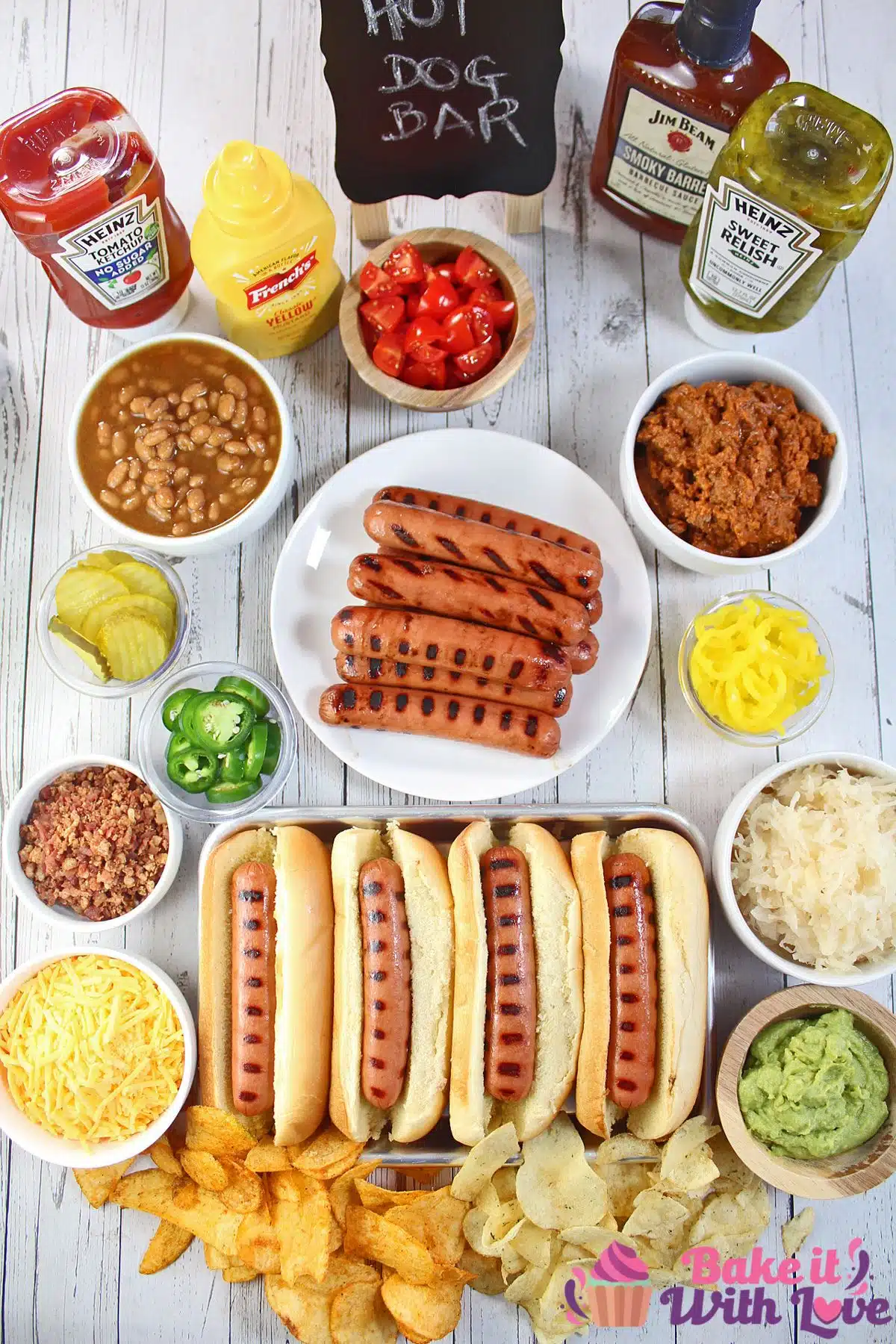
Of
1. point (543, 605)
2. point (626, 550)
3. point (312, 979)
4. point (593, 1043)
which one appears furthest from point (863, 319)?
point (312, 979)

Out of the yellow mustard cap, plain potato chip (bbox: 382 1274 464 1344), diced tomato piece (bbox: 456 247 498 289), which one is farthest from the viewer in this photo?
diced tomato piece (bbox: 456 247 498 289)

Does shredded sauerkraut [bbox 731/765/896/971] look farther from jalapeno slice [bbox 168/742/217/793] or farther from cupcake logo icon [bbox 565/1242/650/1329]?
jalapeno slice [bbox 168/742/217/793]

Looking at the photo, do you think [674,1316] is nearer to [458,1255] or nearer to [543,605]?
[458,1255]

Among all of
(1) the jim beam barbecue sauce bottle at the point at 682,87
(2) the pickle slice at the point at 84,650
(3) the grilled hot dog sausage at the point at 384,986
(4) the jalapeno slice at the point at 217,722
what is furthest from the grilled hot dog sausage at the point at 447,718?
(1) the jim beam barbecue sauce bottle at the point at 682,87

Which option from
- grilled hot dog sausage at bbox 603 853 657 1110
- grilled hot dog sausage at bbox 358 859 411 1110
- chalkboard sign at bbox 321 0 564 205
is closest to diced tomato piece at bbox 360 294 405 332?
chalkboard sign at bbox 321 0 564 205

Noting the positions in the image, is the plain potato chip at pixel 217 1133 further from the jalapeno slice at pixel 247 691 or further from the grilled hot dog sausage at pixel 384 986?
the jalapeno slice at pixel 247 691

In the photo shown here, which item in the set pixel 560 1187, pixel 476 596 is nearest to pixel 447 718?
pixel 476 596

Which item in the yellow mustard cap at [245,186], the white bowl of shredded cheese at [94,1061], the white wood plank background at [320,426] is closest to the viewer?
the yellow mustard cap at [245,186]

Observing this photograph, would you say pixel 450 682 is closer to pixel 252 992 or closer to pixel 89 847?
pixel 252 992
